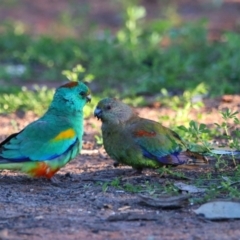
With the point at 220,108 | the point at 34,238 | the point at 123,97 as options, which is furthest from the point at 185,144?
the point at 123,97

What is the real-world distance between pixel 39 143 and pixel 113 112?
0.66 metres

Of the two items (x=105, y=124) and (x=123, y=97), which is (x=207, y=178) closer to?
(x=105, y=124)

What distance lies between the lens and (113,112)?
21.7ft

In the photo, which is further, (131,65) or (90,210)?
(131,65)

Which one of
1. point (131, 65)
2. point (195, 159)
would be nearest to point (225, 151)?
point (195, 159)

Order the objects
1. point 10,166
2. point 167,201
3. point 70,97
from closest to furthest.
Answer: point 167,201 → point 10,166 → point 70,97

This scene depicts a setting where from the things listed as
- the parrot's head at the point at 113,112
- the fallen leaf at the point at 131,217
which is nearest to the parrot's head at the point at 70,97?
the parrot's head at the point at 113,112

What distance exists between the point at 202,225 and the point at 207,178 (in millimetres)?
1205

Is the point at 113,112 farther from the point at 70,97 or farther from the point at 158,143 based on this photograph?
the point at 158,143

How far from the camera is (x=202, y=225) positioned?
16.9 ft

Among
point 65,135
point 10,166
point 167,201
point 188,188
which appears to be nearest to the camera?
point 167,201

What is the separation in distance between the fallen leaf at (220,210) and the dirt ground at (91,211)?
4 cm

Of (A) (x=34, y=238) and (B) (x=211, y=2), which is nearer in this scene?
(A) (x=34, y=238)

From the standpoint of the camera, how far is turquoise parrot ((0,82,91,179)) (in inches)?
245
